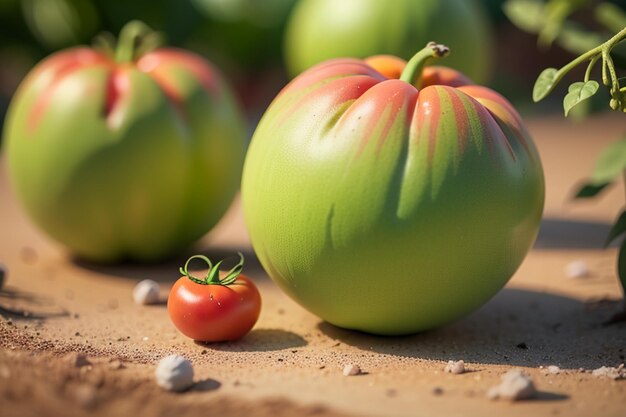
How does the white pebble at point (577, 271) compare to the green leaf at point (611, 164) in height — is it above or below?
below

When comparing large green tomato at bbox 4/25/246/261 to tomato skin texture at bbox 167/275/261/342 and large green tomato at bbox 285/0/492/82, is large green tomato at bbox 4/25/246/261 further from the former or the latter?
tomato skin texture at bbox 167/275/261/342

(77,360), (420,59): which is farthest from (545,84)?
(77,360)

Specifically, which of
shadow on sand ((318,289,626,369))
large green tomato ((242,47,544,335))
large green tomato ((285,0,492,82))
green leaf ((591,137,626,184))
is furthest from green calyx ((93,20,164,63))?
green leaf ((591,137,626,184))

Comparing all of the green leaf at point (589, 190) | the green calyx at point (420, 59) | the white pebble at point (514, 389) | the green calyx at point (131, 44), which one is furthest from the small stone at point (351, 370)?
the green calyx at point (131, 44)

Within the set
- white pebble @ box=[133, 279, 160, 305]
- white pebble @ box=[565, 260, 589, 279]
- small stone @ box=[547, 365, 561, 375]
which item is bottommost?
white pebble @ box=[133, 279, 160, 305]

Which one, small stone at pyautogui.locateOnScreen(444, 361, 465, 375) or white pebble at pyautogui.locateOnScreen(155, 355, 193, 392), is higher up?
small stone at pyautogui.locateOnScreen(444, 361, 465, 375)

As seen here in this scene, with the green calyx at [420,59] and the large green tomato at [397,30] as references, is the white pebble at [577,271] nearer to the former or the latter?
the large green tomato at [397,30]

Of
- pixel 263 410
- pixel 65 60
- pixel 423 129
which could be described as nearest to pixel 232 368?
pixel 263 410
